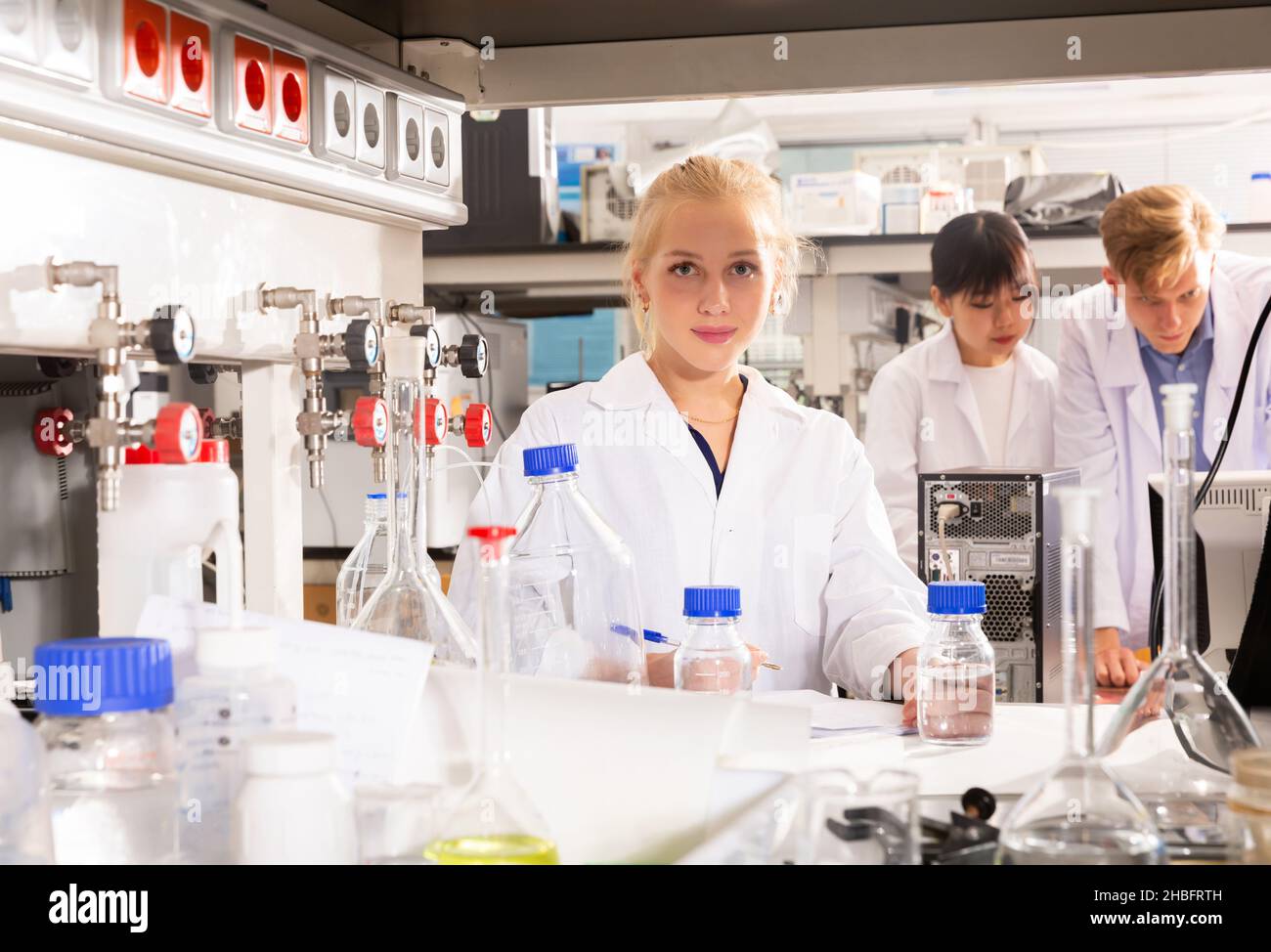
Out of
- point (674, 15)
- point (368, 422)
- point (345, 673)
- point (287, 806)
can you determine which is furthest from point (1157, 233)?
point (287, 806)

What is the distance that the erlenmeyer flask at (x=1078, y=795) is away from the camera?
58cm

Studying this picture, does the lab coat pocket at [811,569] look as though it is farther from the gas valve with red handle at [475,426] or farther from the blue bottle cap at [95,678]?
the blue bottle cap at [95,678]

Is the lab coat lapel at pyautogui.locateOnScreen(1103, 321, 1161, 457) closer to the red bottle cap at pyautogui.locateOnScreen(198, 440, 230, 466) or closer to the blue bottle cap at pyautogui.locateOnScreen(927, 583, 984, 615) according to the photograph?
the blue bottle cap at pyautogui.locateOnScreen(927, 583, 984, 615)

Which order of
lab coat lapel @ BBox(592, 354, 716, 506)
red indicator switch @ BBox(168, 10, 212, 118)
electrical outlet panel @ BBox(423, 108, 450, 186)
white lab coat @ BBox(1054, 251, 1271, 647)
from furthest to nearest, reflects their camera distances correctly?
white lab coat @ BBox(1054, 251, 1271, 647)
lab coat lapel @ BBox(592, 354, 716, 506)
electrical outlet panel @ BBox(423, 108, 450, 186)
red indicator switch @ BBox(168, 10, 212, 118)

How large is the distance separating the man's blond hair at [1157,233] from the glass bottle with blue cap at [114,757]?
96.3 inches

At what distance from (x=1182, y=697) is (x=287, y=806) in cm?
55

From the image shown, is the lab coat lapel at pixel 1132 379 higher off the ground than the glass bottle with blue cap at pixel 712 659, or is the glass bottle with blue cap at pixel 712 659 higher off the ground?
the lab coat lapel at pixel 1132 379

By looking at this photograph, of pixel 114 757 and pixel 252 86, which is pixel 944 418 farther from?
pixel 114 757

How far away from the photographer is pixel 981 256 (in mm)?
3000

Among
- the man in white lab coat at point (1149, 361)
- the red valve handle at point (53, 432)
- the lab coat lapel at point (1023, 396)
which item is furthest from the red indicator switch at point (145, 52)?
the lab coat lapel at point (1023, 396)

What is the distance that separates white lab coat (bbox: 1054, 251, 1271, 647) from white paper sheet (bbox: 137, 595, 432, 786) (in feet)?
7.01

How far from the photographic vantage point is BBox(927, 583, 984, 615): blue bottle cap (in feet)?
3.67

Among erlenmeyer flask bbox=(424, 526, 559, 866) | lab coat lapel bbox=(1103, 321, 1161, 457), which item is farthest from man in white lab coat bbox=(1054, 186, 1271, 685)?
erlenmeyer flask bbox=(424, 526, 559, 866)
